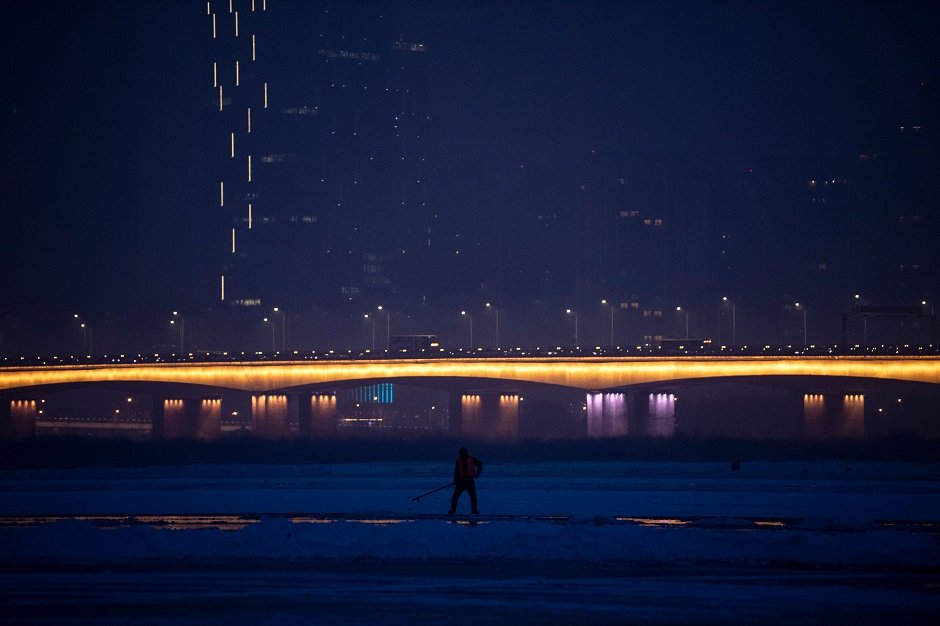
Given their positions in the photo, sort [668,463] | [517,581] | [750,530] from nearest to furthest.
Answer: [517,581] < [750,530] < [668,463]

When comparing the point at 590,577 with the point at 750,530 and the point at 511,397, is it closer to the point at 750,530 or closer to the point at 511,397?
the point at 750,530

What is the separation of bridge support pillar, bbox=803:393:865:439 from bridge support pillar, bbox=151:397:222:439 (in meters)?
71.0

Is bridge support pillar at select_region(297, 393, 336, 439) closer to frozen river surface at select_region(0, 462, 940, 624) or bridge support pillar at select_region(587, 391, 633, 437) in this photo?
bridge support pillar at select_region(587, 391, 633, 437)

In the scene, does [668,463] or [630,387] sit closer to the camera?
[668,463]

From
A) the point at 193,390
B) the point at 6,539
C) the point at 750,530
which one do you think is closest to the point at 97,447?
the point at 6,539

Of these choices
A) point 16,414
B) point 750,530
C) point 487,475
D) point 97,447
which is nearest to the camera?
point 750,530

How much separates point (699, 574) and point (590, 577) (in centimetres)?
201

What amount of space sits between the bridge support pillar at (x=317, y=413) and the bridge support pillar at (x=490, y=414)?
55.9 feet

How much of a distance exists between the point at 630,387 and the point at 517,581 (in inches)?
4374

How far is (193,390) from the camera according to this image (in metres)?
130

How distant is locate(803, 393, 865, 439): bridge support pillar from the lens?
430 feet

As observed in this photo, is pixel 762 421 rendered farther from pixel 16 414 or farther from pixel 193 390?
pixel 16 414

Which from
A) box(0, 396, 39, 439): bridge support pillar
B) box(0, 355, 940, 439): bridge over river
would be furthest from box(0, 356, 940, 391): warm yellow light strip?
box(0, 396, 39, 439): bridge support pillar

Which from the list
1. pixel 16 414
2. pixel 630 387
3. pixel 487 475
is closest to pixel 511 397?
pixel 630 387
